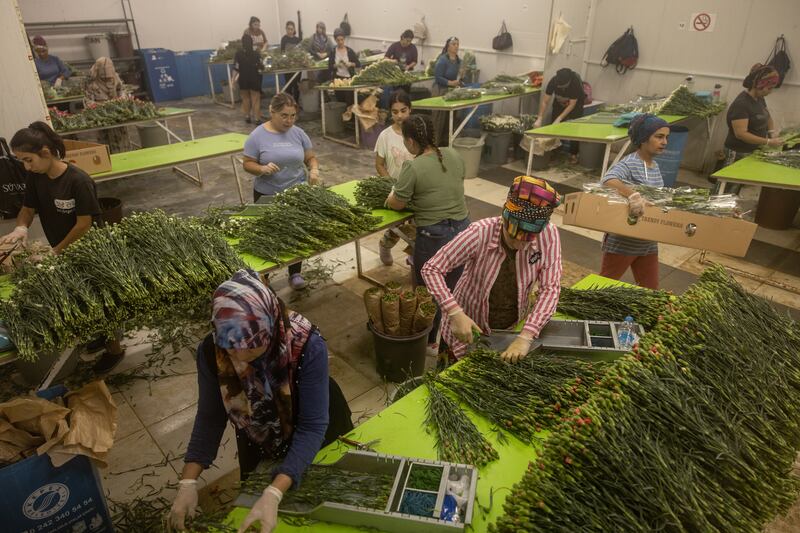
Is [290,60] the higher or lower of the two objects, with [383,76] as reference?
higher

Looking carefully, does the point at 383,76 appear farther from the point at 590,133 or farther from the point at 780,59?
the point at 780,59

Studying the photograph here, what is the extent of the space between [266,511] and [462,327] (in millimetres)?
1108

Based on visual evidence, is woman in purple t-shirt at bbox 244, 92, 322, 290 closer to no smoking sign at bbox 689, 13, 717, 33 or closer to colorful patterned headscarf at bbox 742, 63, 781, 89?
colorful patterned headscarf at bbox 742, 63, 781, 89

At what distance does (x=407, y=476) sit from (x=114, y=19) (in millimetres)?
14234

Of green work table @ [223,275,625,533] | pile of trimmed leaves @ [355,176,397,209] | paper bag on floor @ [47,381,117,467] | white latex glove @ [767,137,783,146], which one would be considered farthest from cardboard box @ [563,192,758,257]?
white latex glove @ [767,137,783,146]

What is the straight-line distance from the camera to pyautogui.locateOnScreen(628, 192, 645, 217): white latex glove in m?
3.11

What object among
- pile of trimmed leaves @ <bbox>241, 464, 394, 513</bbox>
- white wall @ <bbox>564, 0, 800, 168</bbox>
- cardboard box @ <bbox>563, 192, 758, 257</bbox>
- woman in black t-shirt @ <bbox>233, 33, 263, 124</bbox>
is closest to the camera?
pile of trimmed leaves @ <bbox>241, 464, 394, 513</bbox>

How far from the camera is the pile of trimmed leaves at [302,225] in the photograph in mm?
3344

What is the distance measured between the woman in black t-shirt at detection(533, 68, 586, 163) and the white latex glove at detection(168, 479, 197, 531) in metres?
7.25

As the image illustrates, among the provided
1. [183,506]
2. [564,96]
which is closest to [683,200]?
[183,506]

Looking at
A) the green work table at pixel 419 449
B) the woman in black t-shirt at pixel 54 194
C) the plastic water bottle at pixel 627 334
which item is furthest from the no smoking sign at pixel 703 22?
the woman in black t-shirt at pixel 54 194

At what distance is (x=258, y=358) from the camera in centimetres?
158

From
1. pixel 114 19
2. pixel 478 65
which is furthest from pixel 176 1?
pixel 478 65

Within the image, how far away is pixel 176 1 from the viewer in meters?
13.0
